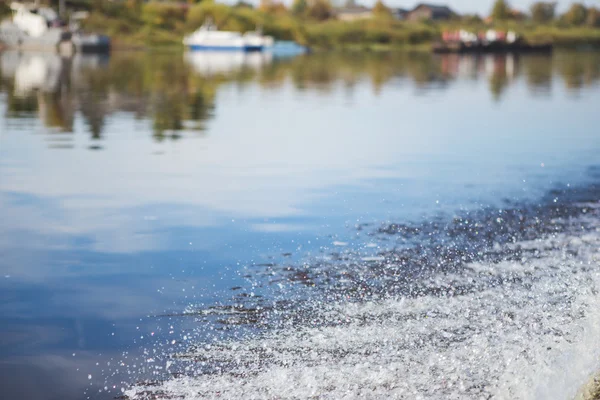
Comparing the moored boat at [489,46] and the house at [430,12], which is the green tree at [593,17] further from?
the moored boat at [489,46]

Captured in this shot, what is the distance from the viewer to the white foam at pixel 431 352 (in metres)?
5.09

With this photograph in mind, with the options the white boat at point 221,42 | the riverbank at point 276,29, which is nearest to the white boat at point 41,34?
the riverbank at point 276,29

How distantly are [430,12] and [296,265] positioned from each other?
631ft

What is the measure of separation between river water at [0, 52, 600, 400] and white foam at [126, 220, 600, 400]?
2 centimetres

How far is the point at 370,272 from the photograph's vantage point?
7.69m

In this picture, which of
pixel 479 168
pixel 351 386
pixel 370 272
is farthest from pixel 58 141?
pixel 351 386

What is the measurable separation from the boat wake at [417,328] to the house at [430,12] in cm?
18845

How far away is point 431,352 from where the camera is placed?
5.62 meters

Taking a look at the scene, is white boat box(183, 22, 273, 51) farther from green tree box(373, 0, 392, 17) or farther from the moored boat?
green tree box(373, 0, 392, 17)

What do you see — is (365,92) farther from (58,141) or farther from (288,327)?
(288,327)

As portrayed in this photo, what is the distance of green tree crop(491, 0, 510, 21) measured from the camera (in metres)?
183

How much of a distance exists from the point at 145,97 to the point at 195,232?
20.1 m

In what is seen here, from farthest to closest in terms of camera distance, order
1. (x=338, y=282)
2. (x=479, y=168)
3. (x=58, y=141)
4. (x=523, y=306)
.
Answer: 1. (x=58, y=141)
2. (x=479, y=168)
3. (x=338, y=282)
4. (x=523, y=306)

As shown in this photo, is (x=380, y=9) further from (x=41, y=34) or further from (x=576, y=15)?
(x=41, y=34)
